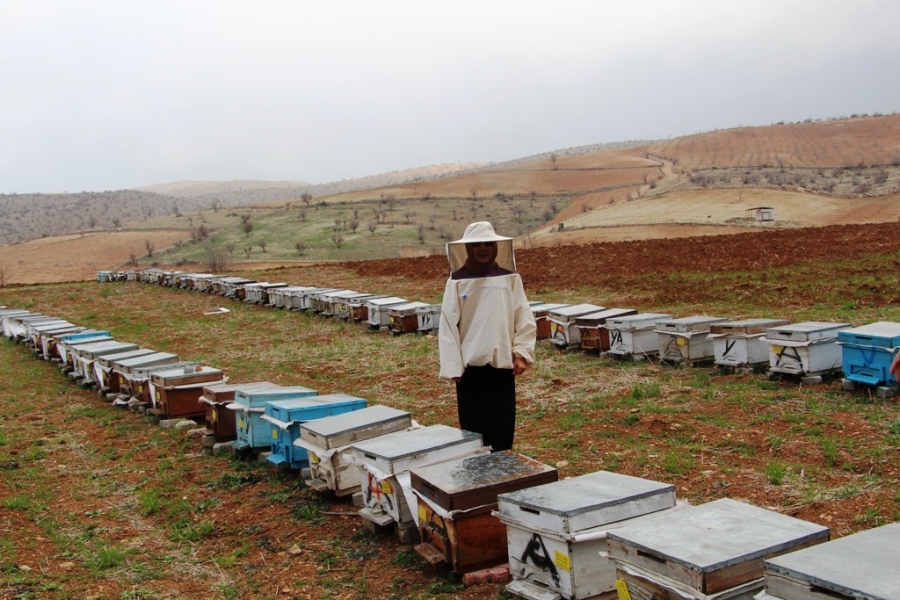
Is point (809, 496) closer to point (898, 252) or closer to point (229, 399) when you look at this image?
point (229, 399)

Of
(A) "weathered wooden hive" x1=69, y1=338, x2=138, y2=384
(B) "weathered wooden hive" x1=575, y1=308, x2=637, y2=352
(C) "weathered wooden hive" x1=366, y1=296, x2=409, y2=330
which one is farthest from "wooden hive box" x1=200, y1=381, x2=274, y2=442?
(C) "weathered wooden hive" x1=366, y1=296, x2=409, y2=330

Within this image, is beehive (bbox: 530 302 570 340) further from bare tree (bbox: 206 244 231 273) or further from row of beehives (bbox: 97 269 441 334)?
bare tree (bbox: 206 244 231 273)

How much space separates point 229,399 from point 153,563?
3.01m

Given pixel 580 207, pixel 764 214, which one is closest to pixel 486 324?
pixel 764 214

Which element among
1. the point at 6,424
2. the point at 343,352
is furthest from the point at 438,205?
the point at 6,424

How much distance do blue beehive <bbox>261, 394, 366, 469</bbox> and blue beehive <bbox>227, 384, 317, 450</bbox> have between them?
30 cm

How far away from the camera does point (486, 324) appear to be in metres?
5.73

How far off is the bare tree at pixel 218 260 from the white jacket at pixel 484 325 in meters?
35.5

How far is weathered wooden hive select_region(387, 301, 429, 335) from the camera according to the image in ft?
53.3

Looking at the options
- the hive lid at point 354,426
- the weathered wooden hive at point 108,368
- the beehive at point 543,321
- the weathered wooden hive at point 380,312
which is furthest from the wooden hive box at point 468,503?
the weathered wooden hive at point 380,312

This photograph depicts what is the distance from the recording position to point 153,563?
5836 mm

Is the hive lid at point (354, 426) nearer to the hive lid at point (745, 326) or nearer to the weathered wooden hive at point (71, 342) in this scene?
the hive lid at point (745, 326)

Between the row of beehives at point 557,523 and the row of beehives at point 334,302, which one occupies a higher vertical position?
the row of beehives at point 557,523

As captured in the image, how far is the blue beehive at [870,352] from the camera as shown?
834 cm
